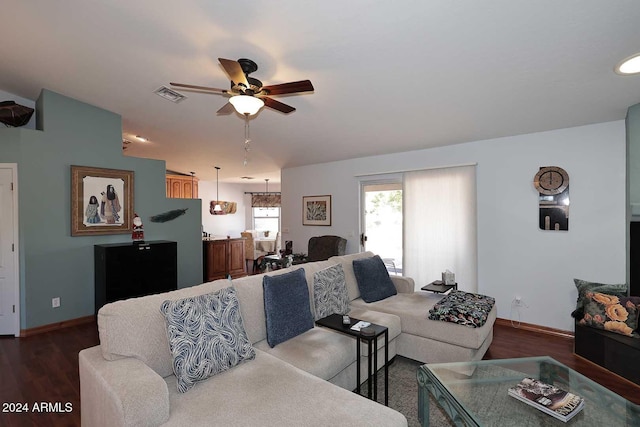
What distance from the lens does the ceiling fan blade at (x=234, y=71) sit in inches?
81.0

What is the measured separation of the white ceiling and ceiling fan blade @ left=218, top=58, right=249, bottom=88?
0.41 m

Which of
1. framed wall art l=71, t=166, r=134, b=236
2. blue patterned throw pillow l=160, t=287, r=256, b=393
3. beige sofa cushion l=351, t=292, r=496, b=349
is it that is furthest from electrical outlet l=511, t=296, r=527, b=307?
framed wall art l=71, t=166, r=134, b=236

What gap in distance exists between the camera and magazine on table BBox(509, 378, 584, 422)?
1.65 m

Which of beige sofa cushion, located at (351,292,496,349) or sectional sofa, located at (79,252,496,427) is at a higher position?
sectional sofa, located at (79,252,496,427)

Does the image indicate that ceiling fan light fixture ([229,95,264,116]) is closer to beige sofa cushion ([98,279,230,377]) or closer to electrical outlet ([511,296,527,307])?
beige sofa cushion ([98,279,230,377])

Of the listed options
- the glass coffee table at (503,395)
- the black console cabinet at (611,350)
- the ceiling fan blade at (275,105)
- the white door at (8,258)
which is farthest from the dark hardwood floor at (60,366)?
the ceiling fan blade at (275,105)

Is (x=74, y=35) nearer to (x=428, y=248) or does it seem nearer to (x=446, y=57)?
(x=446, y=57)

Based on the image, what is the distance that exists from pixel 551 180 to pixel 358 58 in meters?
2.87

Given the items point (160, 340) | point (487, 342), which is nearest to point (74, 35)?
point (160, 340)

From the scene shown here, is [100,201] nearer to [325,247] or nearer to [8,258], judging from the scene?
[8,258]

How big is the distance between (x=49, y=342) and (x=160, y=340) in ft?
9.43

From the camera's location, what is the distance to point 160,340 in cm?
177

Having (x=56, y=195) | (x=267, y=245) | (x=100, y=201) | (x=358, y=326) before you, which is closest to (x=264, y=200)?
(x=267, y=245)

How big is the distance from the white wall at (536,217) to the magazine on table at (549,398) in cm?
235
